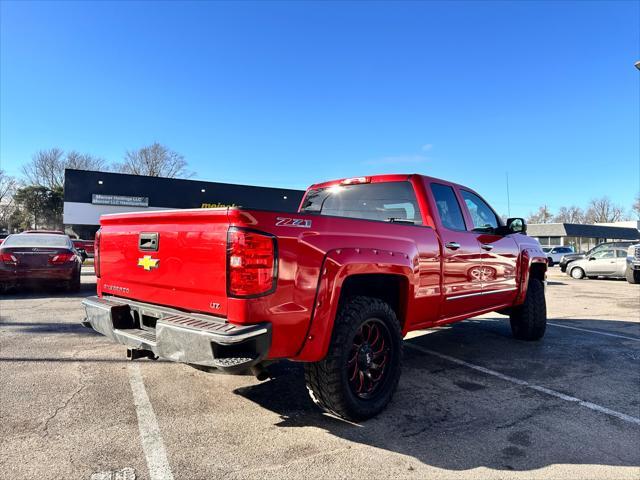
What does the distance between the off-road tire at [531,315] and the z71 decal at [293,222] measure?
441 centimetres

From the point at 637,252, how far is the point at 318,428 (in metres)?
18.2

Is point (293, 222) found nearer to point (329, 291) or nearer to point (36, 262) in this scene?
point (329, 291)

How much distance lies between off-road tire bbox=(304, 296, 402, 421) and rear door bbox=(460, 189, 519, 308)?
2027mm

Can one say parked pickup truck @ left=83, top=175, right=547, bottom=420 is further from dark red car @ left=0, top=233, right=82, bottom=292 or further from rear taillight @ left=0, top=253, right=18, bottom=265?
rear taillight @ left=0, top=253, right=18, bottom=265

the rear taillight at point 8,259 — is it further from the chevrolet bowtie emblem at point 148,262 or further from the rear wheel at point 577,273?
the rear wheel at point 577,273

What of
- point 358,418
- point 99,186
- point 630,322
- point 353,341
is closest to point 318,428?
point 358,418

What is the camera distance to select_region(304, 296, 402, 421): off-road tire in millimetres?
3012

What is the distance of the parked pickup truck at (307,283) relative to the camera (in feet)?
8.55

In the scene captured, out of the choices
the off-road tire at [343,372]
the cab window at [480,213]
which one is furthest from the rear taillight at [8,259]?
the cab window at [480,213]

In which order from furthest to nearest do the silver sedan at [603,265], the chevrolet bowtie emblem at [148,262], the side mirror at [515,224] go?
the silver sedan at [603,265]
the side mirror at [515,224]
the chevrolet bowtie emblem at [148,262]

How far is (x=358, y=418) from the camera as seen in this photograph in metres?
3.19

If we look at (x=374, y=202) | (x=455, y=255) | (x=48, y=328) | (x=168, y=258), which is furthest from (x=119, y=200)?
(x=455, y=255)

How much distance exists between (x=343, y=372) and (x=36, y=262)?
8763 millimetres

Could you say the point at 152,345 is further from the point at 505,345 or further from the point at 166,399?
the point at 505,345
